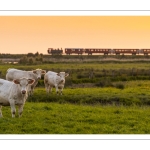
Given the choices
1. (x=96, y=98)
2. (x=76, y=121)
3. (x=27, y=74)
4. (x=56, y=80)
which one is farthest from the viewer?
(x=56, y=80)

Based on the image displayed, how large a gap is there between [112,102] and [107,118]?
568 cm

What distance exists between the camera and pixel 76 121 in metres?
13.5

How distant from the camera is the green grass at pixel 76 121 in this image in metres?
12.2

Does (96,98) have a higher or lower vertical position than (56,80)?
lower

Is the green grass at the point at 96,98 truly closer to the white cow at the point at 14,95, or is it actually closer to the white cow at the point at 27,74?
the white cow at the point at 27,74

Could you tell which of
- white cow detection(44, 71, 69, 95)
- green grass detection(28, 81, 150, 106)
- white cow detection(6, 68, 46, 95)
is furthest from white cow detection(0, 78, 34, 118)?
white cow detection(44, 71, 69, 95)

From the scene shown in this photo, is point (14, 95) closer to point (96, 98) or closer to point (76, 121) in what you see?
point (76, 121)

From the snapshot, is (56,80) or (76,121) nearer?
(76,121)

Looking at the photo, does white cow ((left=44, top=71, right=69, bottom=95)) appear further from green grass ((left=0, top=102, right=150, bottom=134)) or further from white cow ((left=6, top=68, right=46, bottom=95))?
green grass ((left=0, top=102, right=150, bottom=134))

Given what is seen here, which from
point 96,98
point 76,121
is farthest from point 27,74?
point 76,121

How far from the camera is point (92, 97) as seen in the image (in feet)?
67.3

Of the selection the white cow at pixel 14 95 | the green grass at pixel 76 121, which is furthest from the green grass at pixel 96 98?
the white cow at pixel 14 95
